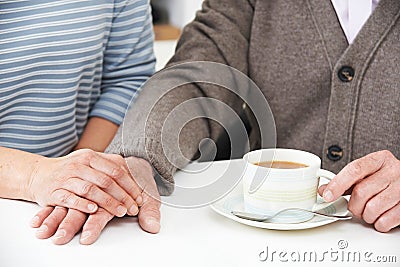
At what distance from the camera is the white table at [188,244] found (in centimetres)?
82

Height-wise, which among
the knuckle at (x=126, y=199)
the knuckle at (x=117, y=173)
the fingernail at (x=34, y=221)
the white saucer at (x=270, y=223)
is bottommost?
the white saucer at (x=270, y=223)

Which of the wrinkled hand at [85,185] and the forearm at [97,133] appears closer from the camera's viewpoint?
the wrinkled hand at [85,185]

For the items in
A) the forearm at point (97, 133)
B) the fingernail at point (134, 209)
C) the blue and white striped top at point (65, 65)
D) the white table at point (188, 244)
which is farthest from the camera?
the forearm at point (97, 133)

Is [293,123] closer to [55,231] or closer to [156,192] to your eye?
[156,192]

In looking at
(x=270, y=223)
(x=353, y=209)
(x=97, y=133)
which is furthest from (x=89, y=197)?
(x=97, y=133)

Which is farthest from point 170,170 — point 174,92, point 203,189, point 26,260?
point 26,260

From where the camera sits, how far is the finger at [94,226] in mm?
864

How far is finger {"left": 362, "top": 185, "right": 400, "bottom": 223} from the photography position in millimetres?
899

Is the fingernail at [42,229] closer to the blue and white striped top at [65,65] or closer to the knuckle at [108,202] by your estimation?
the knuckle at [108,202]

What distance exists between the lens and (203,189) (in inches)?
40.6

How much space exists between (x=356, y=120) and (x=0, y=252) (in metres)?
0.65

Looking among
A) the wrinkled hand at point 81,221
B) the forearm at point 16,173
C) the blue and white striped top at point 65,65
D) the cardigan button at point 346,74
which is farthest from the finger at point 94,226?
the cardigan button at point 346,74

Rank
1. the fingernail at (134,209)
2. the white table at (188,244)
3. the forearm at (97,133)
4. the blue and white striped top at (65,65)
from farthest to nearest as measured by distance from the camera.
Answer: the forearm at (97,133), the blue and white striped top at (65,65), the fingernail at (134,209), the white table at (188,244)

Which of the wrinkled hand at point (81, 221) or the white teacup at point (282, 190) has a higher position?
the white teacup at point (282, 190)
